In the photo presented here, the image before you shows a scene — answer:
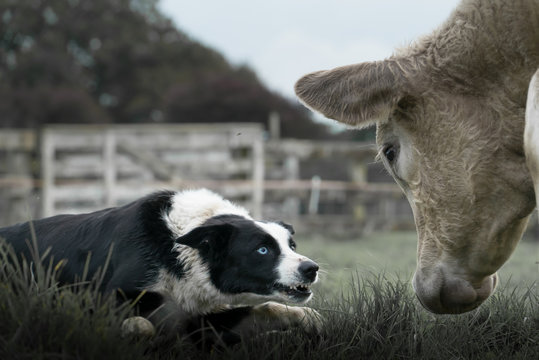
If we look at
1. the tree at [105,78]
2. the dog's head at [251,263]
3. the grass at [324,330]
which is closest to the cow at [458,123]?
the grass at [324,330]

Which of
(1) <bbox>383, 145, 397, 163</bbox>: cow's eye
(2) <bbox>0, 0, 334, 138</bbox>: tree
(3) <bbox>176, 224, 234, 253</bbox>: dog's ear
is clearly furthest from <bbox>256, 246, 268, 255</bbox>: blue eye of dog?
(2) <bbox>0, 0, 334, 138</bbox>: tree

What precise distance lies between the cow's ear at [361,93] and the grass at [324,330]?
931 mm

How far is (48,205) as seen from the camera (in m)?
13.0

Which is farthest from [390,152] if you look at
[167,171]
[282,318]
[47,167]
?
[47,167]

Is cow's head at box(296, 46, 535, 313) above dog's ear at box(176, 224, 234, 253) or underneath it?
above

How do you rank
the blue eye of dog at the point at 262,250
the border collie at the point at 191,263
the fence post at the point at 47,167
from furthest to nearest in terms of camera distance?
the fence post at the point at 47,167 → the blue eye of dog at the point at 262,250 → the border collie at the point at 191,263

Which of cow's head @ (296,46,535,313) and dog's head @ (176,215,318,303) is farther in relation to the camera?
dog's head @ (176,215,318,303)

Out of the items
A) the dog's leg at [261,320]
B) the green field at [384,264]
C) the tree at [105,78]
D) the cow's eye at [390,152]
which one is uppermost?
the tree at [105,78]

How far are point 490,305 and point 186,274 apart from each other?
158 cm

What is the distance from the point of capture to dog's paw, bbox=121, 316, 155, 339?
2.57m

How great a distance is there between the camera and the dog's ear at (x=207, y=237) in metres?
3.25

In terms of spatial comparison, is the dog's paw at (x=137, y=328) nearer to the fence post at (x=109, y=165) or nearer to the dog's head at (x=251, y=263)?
the dog's head at (x=251, y=263)

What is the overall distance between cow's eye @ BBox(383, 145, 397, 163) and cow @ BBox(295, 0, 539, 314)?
0.12 ft

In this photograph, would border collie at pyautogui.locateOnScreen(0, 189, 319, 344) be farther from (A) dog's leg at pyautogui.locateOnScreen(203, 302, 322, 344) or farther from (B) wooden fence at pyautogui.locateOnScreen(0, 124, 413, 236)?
(B) wooden fence at pyautogui.locateOnScreen(0, 124, 413, 236)
